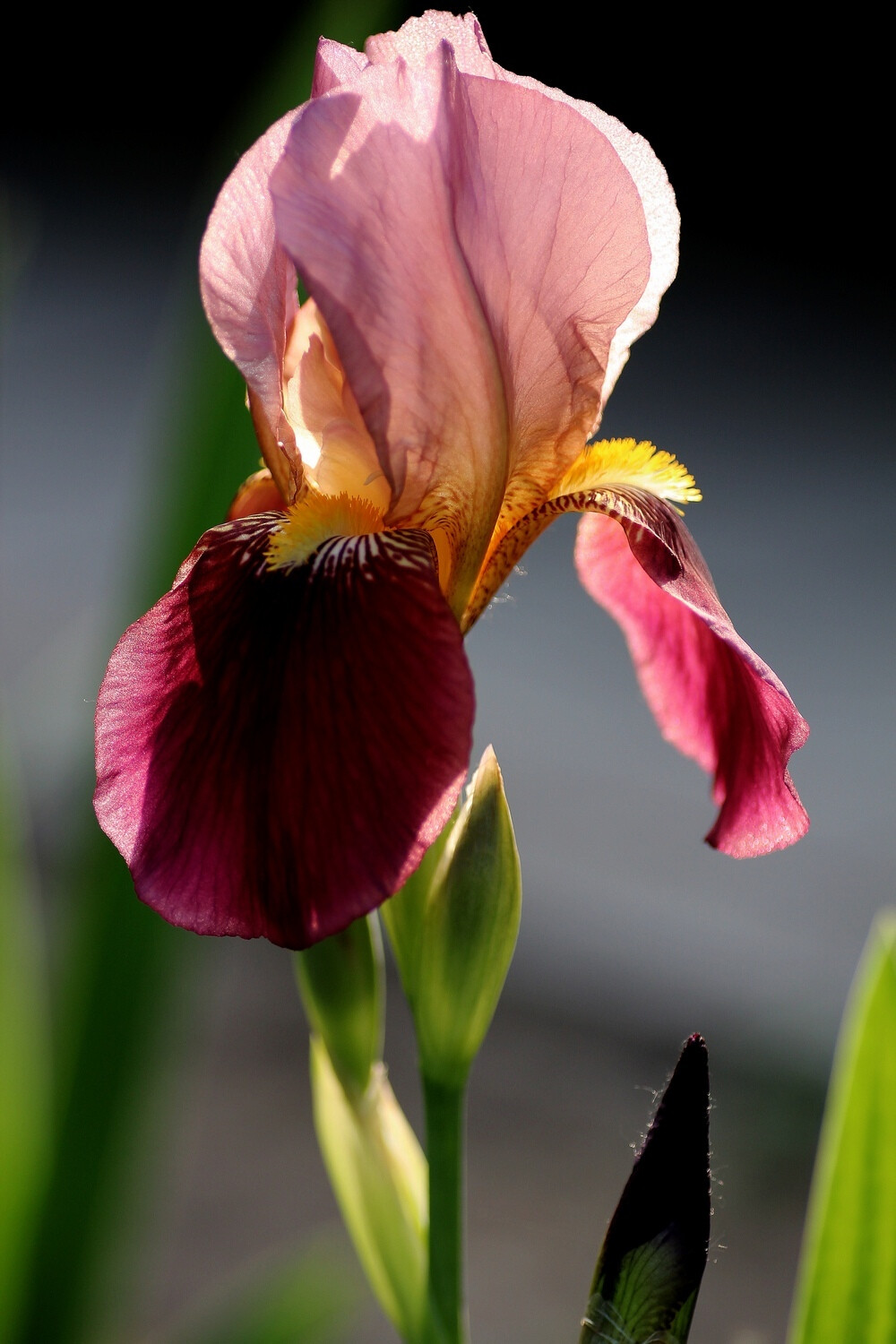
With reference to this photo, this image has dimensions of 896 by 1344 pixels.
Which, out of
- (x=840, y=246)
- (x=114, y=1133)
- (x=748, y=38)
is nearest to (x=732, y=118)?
(x=748, y=38)

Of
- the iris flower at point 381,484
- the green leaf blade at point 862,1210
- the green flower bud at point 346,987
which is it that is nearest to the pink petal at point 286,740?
the iris flower at point 381,484

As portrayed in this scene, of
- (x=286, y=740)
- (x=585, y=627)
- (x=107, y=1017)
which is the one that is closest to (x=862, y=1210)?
(x=286, y=740)

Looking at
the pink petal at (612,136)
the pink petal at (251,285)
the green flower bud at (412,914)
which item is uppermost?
the pink petal at (612,136)

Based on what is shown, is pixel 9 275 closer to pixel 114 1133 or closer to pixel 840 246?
pixel 114 1133

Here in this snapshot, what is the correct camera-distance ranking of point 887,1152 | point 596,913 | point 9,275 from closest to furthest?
point 887,1152
point 9,275
point 596,913

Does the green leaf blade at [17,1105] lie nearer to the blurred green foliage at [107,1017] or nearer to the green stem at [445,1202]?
the blurred green foliage at [107,1017]

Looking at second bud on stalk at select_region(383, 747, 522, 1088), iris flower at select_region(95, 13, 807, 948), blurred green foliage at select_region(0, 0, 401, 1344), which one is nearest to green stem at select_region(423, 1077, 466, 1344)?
second bud on stalk at select_region(383, 747, 522, 1088)

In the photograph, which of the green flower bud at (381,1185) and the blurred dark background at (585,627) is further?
the blurred dark background at (585,627)
